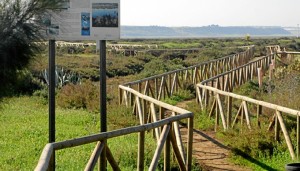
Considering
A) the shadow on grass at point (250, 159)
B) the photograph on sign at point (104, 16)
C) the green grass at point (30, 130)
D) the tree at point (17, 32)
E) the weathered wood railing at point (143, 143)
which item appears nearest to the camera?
the weathered wood railing at point (143, 143)

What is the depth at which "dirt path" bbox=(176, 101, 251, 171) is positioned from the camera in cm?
875

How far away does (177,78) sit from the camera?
718 inches

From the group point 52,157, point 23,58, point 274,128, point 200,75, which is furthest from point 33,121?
point 200,75

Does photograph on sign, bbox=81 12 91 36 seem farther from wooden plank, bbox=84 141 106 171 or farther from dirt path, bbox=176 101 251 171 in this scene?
dirt path, bbox=176 101 251 171

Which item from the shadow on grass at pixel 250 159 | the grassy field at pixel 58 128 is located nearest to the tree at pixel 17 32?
the grassy field at pixel 58 128

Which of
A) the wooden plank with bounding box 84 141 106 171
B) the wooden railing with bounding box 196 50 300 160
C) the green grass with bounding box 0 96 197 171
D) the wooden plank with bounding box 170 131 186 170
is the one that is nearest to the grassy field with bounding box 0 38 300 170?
the green grass with bounding box 0 96 197 171

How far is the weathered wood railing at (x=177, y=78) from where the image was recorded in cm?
1423

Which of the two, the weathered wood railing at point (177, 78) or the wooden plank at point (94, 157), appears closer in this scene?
the wooden plank at point (94, 157)

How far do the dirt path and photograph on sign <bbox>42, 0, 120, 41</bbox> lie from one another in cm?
273

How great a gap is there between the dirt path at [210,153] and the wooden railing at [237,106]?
21.0 inches

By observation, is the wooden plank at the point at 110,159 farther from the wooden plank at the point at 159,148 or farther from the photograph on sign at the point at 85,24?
the photograph on sign at the point at 85,24

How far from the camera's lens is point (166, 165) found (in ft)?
24.6

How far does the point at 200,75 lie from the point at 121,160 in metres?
13.8

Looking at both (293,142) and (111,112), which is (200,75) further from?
(293,142)
